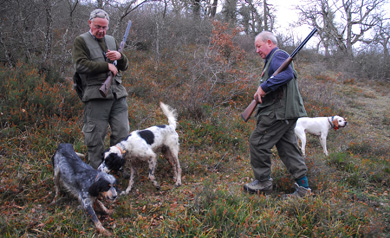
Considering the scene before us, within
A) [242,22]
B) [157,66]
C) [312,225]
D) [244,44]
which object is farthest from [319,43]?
[312,225]

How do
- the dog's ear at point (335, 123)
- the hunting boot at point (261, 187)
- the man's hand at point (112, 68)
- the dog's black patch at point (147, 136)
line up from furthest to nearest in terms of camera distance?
the dog's ear at point (335, 123), the dog's black patch at point (147, 136), the hunting boot at point (261, 187), the man's hand at point (112, 68)

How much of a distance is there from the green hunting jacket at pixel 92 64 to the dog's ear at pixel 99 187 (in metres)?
1.15

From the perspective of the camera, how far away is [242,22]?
22.1 m

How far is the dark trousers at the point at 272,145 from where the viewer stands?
11.4 ft

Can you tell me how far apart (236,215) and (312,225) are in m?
0.87

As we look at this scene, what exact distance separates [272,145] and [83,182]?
249 centimetres

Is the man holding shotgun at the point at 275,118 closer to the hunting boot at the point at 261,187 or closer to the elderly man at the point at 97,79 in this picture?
the hunting boot at the point at 261,187

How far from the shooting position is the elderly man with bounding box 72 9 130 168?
3.37 meters

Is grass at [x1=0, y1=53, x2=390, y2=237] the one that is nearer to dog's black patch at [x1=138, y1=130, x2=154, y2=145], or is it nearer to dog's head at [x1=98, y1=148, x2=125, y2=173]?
dog's head at [x1=98, y1=148, x2=125, y2=173]

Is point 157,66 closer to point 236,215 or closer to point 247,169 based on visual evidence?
→ point 247,169

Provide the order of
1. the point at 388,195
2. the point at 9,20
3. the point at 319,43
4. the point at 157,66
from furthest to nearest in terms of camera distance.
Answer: the point at 319,43, the point at 157,66, the point at 9,20, the point at 388,195

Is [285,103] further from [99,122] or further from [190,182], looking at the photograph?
[99,122]

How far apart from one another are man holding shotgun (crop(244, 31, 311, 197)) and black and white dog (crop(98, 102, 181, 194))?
1407 millimetres

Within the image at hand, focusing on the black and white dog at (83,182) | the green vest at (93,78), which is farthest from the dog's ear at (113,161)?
the green vest at (93,78)
